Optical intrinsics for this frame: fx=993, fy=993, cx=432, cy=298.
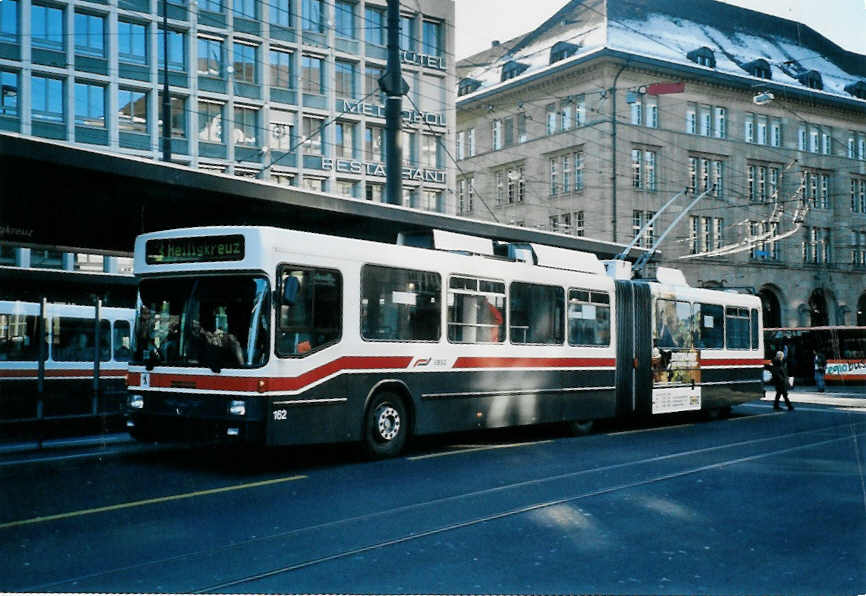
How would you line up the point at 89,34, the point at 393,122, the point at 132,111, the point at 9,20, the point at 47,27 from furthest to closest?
the point at 132,111 < the point at 89,34 < the point at 47,27 < the point at 9,20 < the point at 393,122

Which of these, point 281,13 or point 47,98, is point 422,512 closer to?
point 47,98

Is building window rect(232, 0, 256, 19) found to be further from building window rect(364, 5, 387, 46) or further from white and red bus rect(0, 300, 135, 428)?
→ white and red bus rect(0, 300, 135, 428)

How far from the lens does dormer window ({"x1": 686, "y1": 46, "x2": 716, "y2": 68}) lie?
4989cm

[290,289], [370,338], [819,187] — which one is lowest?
[370,338]

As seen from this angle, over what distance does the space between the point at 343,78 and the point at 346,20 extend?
11.6 feet

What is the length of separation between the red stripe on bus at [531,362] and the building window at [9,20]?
2814 centimetres

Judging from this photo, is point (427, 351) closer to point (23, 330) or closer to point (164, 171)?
point (164, 171)

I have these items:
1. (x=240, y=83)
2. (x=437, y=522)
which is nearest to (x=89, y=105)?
(x=240, y=83)

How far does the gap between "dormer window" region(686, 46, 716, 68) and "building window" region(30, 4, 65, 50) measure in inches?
1175

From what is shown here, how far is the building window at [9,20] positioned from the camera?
117 ft

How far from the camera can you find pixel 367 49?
4897 centimetres

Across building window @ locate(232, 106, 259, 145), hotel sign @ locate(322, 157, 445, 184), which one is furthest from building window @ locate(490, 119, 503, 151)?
building window @ locate(232, 106, 259, 145)

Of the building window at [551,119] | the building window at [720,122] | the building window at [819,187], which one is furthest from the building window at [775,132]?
the building window at [551,119]

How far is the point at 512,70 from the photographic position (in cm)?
4075
